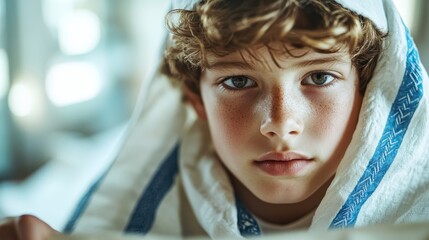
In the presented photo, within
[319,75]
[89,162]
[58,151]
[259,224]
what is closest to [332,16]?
[319,75]

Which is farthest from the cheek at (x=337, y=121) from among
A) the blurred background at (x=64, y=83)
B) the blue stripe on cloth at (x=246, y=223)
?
the blurred background at (x=64, y=83)

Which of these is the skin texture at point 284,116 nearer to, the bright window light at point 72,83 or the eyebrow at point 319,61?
the eyebrow at point 319,61

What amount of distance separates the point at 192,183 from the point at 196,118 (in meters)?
0.09

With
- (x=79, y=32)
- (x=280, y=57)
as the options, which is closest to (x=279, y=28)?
(x=280, y=57)

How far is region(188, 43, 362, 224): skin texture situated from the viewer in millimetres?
465

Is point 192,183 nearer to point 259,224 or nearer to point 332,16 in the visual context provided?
point 259,224

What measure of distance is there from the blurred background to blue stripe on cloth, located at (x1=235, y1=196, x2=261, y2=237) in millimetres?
393

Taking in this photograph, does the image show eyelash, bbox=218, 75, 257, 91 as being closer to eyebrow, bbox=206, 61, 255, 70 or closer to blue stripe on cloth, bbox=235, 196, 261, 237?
eyebrow, bbox=206, 61, 255, 70

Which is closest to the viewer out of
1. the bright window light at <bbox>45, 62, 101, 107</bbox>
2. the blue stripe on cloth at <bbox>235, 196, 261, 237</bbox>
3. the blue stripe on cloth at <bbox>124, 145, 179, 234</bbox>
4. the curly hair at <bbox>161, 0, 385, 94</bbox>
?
the curly hair at <bbox>161, 0, 385, 94</bbox>

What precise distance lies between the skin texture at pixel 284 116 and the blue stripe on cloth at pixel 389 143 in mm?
26

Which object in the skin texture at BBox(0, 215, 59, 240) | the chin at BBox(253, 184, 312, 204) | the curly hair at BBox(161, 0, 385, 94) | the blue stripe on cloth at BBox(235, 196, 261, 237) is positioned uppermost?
the curly hair at BBox(161, 0, 385, 94)

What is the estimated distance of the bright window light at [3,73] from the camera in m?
1.12

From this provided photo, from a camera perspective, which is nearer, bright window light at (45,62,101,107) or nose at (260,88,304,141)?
nose at (260,88,304,141)

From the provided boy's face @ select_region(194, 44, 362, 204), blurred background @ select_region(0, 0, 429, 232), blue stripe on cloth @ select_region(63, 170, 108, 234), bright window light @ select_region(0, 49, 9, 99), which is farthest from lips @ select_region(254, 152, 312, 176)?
bright window light @ select_region(0, 49, 9, 99)
